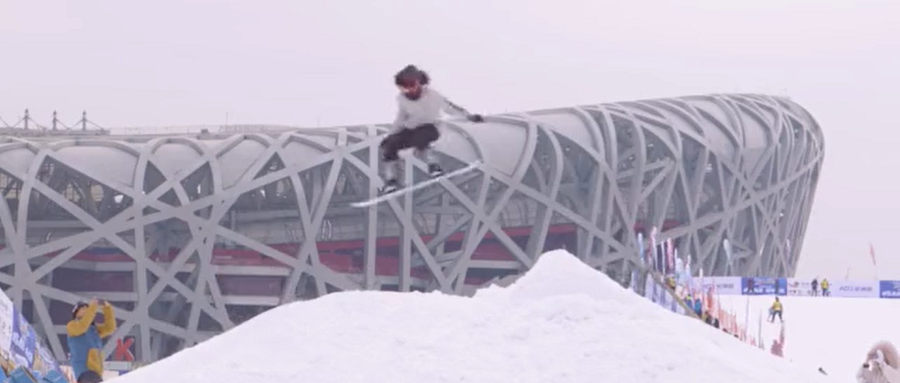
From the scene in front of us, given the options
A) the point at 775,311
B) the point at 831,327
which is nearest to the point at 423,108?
the point at 775,311

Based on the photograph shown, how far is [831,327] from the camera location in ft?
129

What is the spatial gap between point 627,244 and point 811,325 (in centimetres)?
2823

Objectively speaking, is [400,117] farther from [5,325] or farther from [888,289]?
[888,289]

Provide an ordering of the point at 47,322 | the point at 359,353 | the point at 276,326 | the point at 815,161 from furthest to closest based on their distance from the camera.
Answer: the point at 815,161
the point at 47,322
the point at 276,326
the point at 359,353

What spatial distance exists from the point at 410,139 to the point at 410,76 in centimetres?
84

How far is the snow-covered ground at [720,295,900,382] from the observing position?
3200cm

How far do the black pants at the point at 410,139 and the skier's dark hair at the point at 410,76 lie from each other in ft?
1.80

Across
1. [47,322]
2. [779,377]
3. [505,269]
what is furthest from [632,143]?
[779,377]

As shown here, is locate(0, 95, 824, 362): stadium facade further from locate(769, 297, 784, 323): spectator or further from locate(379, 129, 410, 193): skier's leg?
locate(379, 129, 410, 193): skier's leg

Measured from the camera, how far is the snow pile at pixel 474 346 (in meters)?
9.79

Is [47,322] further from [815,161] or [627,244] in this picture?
[815,161]

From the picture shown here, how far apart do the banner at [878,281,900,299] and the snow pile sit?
44.8 metres

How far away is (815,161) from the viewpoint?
81938 mm

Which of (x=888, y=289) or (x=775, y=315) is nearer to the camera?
(x=775, y=315)
